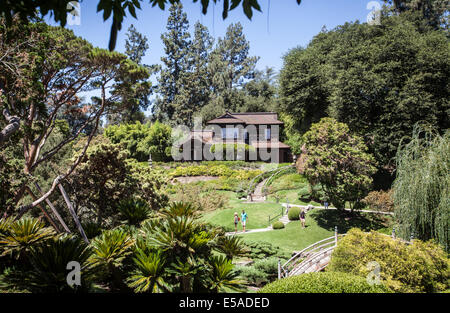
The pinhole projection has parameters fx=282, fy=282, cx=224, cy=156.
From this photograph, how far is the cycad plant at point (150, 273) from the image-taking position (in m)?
6.13

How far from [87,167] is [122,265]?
8.85m

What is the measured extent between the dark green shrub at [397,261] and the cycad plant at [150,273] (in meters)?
7.06

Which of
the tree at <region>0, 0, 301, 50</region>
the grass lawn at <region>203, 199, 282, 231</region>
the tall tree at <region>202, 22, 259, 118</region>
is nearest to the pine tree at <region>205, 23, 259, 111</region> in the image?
the tall tree at <region>202, 22, 259, 118</region>

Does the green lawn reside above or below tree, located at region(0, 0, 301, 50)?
below

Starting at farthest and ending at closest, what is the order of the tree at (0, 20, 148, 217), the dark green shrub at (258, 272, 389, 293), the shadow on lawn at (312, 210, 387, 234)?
the shadow on lawn at (312, 210, 387, 234), the tree at (0, 20, 148, 217), the dark green shrub at (258, 272, 389, 293)

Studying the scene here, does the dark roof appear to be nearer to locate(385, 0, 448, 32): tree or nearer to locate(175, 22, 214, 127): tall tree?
locate(175, 22, 214, 127): tall tree

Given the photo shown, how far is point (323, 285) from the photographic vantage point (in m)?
6.00

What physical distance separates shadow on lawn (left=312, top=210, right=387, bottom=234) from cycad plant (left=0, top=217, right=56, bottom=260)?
18.7 m

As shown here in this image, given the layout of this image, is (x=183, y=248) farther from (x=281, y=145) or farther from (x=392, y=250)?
(x=281, y=145)

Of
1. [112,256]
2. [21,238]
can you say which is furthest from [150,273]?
[21,238]

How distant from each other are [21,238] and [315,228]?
18542 mm

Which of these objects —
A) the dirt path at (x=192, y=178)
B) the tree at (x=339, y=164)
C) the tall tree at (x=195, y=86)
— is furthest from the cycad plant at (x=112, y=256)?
the tall tree at (x=195, y=86)

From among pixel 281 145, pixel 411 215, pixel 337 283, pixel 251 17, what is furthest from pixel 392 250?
pixel 281 145

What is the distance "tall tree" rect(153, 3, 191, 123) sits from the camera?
6038 cm
